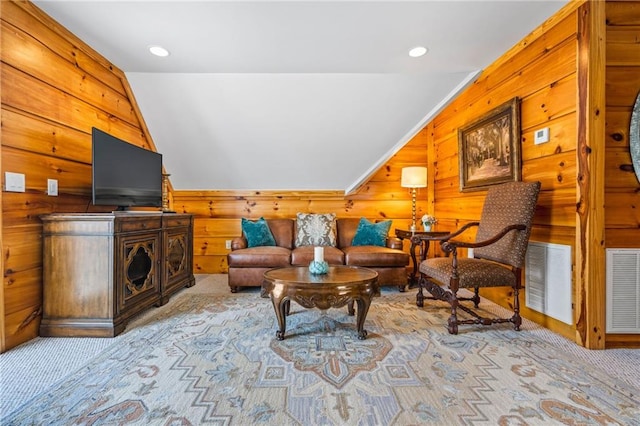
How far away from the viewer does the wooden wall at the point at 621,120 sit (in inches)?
79.7

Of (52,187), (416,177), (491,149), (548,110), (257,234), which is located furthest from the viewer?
(416,177)

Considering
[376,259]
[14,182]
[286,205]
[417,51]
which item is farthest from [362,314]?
[286,205]

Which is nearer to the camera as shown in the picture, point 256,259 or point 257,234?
point 256,259

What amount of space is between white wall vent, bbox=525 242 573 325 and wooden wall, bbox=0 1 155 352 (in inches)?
147

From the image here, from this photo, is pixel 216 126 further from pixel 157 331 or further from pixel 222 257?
pixel 157 331

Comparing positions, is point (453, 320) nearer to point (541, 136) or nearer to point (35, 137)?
point (541, 136)

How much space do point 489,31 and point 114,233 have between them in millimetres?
3122

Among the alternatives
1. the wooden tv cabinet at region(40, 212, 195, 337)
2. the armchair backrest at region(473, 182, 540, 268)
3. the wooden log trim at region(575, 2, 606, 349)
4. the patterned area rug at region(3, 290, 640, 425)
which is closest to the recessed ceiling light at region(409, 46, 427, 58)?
the wooden log trim at region(575, 2, 606, 349)

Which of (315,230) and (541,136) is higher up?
(541,136)

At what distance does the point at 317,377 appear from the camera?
1613 mm

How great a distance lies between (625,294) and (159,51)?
12.7ft

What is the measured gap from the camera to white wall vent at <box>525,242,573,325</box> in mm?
2158

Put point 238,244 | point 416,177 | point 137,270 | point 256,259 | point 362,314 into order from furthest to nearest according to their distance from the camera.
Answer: point 416,177
point 238,244
point 256,259
point 137,270
point 362,314

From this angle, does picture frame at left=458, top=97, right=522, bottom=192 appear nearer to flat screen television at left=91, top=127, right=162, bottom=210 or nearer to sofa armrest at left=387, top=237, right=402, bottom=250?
sofa armrest at left=387, top=237, right=402, bottom=250
